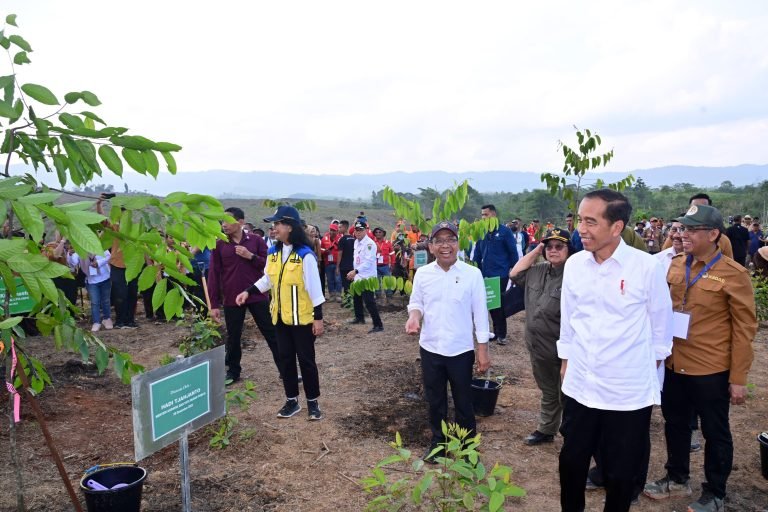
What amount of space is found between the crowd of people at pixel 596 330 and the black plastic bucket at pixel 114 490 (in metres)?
1.64

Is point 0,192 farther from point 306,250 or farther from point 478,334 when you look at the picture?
point 306,250

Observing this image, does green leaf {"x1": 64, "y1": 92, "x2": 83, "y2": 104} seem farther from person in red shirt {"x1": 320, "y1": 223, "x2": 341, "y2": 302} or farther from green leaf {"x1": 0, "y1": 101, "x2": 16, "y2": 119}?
person in red shirt {"x1": 320, "y1": 223, "x2": 341, "y2": 302}

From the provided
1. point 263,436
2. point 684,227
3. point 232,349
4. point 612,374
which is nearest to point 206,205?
point 612,374

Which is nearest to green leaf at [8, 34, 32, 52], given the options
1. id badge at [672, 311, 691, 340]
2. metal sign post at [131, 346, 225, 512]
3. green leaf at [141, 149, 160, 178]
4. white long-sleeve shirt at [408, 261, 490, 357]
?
green leaf at [141, 149, 160, 178]

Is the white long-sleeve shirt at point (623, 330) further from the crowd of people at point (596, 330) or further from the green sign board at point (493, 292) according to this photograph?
the green sign board at point (493, 292)

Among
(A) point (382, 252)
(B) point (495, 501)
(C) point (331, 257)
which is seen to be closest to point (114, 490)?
(B) point (495, 501)

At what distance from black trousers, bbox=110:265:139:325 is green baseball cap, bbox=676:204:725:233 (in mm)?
8801

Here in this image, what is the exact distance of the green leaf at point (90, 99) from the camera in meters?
1.80

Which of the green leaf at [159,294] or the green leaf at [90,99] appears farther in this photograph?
the green leaf at [159,294]

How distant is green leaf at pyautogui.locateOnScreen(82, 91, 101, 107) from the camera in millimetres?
1799

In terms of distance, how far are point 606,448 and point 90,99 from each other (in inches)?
116

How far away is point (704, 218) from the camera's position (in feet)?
11.1

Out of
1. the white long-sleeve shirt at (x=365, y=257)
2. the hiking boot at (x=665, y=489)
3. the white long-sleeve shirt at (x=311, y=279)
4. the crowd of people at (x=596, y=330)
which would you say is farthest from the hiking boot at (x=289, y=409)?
the white long-sleeve shirt at (x=365, y=257)

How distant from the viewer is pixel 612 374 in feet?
9.42
